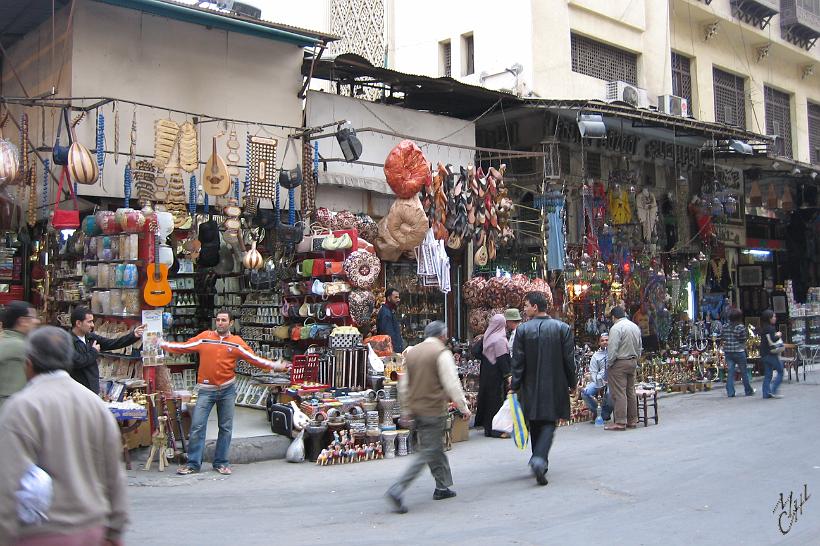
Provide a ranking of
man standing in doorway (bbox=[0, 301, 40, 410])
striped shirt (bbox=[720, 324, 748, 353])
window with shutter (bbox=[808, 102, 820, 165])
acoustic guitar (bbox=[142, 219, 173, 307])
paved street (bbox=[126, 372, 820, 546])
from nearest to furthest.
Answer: man standing in doorway (bbox=[0, 301, 40, 410])
paved street (bbox=[126, 372, 820, 546])
acoustic guitar (bbox=[142, 219, 173, 307])
striped shirt (bbox=[720, 324, 748, 353])
window with shutter (bbox=[808, 102, 820, 165])

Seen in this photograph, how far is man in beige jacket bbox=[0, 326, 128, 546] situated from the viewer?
2912mm

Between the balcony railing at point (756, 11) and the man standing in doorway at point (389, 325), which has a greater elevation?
the balcony railing at point (756, 11)

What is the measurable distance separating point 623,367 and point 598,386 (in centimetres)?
82

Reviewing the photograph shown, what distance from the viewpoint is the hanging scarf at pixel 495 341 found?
10.3 metres

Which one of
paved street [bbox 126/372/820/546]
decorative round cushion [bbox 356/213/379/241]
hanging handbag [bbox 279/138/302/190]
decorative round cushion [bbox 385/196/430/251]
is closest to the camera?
paved street [bbox 126/372/820/546]

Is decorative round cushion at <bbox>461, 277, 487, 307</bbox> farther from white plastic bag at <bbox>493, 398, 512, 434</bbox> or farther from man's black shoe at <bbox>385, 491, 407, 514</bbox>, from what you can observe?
man's black shoe at <bbox>385, 491, 407, 514</bbox>

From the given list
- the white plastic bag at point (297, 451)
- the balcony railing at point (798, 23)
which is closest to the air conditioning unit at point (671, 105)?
the balcony railing at point (798, 23)

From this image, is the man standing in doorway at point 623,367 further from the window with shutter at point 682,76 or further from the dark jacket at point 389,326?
the window with shutter at point 682,76

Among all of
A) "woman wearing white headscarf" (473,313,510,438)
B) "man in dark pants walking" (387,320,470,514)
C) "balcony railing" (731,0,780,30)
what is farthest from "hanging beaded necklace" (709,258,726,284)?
"man in dark pants walking" (387,320,470,514)

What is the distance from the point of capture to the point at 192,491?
293 inches

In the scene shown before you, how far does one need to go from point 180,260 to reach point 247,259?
2414 mm

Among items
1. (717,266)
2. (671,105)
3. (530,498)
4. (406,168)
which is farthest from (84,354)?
(717,266)

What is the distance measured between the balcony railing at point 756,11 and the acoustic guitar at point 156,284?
1771cm

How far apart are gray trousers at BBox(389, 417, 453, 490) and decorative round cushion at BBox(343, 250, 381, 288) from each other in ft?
14.9
